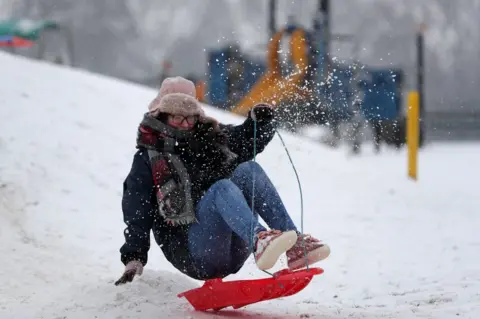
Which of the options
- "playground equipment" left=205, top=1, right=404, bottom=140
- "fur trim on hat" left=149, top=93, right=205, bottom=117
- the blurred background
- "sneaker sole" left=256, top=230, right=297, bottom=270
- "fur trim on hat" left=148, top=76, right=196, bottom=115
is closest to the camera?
"sneaker sole" left=256, top=230, right=297, bottom=270

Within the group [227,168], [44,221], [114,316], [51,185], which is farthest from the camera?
[51,185]

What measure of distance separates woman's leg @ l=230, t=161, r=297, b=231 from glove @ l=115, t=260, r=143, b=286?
0.61 metres

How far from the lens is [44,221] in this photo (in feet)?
17.8

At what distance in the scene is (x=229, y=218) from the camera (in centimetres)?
321

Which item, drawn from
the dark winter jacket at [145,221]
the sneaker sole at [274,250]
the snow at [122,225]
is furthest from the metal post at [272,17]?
the sneaker sole at [274,250]

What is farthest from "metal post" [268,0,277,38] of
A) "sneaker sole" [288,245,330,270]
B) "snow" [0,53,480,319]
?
"sneaker sole" [288,245,330,270]

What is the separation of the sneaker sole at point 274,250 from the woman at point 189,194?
0.18 meters

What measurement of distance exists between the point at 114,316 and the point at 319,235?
330cm

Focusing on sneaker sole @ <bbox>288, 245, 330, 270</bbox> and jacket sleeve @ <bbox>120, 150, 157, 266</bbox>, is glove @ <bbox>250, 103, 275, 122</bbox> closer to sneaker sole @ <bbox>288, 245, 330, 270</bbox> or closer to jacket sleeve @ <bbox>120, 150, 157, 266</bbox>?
jacket sleeve @ <bbox>120, 150, 157, 266</bbox>

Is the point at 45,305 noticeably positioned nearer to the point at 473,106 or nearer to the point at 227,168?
the point at 227,168

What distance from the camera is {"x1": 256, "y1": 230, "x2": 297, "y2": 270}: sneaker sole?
301 centimetres

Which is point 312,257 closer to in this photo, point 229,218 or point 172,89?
point 229,218

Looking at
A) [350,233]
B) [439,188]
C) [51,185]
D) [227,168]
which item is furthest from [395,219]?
[227,168]

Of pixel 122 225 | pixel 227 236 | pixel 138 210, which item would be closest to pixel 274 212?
pixel 227 236
